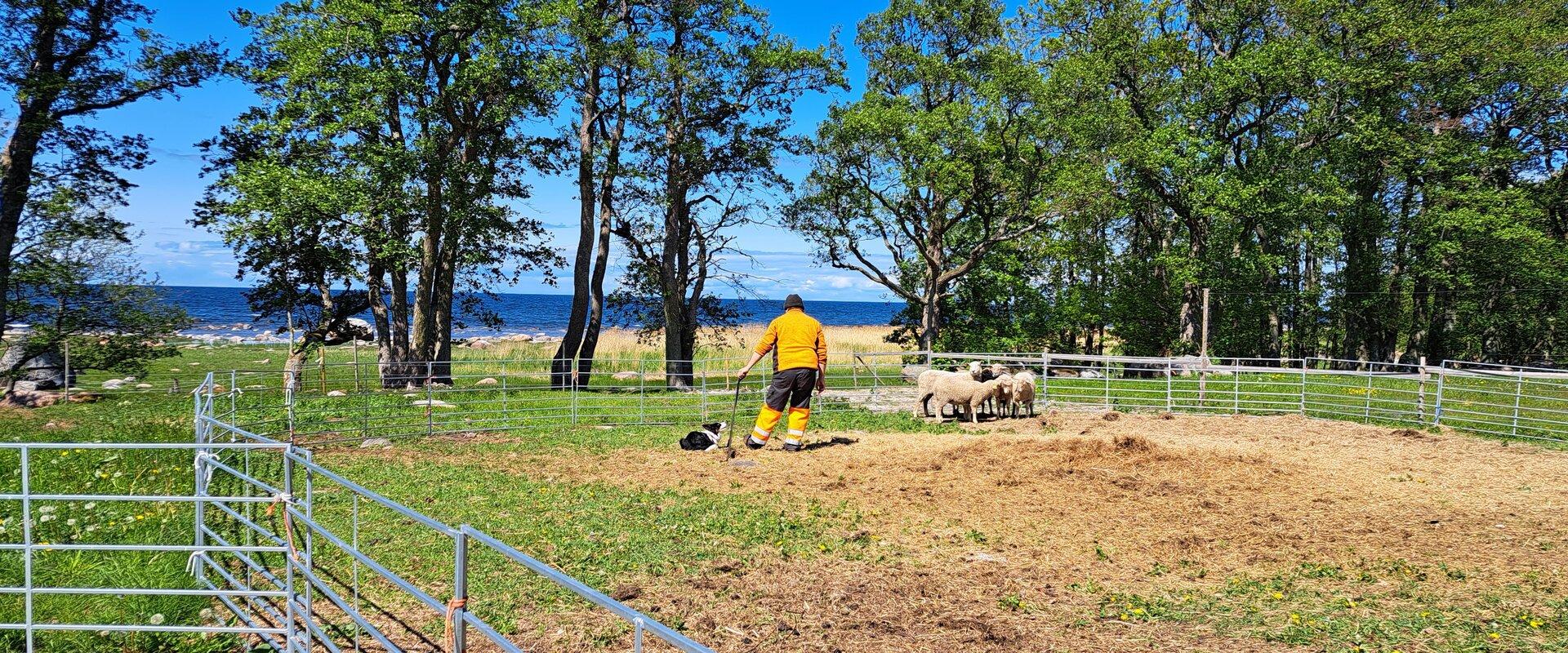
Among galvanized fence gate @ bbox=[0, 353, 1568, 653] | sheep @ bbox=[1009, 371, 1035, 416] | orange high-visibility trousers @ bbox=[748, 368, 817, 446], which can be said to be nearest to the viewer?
galvanized fence gate @ bbox=[0, 353, 1568, 653]

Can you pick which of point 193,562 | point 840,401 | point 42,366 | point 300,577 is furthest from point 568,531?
point 42,366

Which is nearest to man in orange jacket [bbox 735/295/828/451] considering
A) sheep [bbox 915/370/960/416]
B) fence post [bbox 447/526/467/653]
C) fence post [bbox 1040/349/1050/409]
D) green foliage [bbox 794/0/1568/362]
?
sheep [bbox 915/370/960/416]

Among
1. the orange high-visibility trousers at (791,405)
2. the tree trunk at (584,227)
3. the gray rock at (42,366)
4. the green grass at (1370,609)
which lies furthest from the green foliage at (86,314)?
the green grass at (1370,609)

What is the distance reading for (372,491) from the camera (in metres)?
6.79

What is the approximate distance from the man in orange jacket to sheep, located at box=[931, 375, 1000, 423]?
342 centimetres

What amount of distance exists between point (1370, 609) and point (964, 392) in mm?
8660

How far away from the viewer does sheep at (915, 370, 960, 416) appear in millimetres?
14031

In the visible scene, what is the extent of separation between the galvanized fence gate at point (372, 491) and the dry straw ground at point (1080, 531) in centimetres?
108

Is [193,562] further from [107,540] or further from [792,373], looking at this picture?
[792,373]

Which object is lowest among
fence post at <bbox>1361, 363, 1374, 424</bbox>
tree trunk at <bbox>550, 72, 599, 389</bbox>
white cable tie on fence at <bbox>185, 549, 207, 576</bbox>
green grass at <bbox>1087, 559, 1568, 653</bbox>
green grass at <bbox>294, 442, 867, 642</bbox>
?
green grass at <bbox>294, 442, 867, 642</bbox>

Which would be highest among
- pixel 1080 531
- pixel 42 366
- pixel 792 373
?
pixel 792 373

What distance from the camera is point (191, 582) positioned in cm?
515

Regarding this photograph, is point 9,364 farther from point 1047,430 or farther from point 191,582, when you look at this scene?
point 1047,430

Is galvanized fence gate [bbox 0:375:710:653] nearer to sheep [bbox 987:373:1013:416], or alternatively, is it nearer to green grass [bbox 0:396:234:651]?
green grass [bbox 0:396:234:651]
